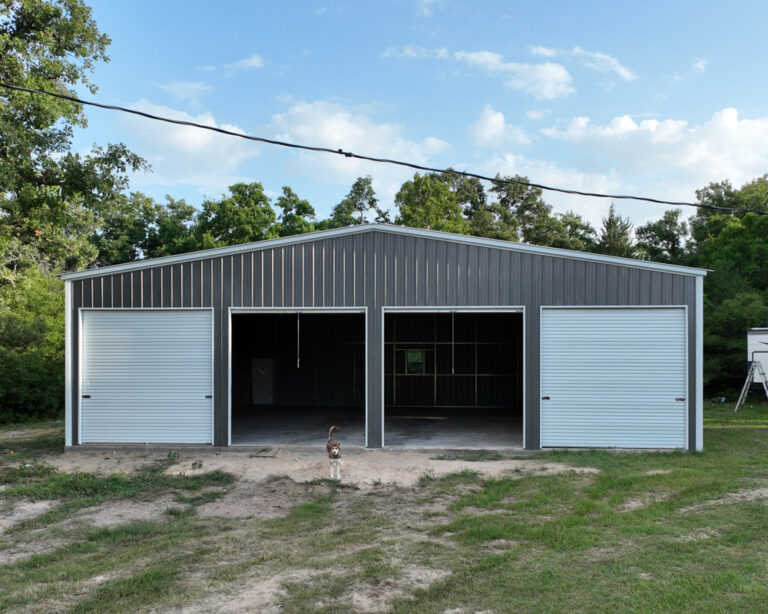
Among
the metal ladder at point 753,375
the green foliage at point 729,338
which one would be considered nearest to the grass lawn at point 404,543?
the metal ladder at point 753,375

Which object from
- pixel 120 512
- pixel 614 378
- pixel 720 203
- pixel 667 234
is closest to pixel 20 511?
pixel 120 512

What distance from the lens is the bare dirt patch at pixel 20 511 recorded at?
6.11 metres

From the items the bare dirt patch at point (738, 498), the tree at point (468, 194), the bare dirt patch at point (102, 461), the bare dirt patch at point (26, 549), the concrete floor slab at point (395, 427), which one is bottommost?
the concrete floor slab at point (395, 427)

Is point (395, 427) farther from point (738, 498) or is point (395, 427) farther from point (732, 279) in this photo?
point (732, 279)

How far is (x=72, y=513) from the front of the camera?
6.46 metres

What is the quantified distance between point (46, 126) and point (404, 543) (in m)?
11.9

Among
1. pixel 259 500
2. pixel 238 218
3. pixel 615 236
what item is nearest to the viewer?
pixel 259 500

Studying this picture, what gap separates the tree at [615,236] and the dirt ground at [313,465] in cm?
2837

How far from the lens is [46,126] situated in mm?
12086

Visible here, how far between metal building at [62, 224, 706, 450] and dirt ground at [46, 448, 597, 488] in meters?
0.57

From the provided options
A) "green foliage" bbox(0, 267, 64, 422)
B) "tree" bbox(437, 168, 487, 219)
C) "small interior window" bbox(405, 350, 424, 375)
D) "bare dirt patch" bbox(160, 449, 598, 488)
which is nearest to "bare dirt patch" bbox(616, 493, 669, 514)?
"bare dirt patch" bbox(160, 449, 598, 488)

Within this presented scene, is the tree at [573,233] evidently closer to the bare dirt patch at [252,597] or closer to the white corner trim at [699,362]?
the white corner trim at [699,362]

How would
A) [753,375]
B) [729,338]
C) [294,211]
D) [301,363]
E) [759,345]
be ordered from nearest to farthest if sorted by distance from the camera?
[753,375]
[759,345]
[301,363]
[729,338]
[294,211]

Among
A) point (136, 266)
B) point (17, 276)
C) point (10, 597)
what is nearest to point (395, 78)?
point (136, 266)
